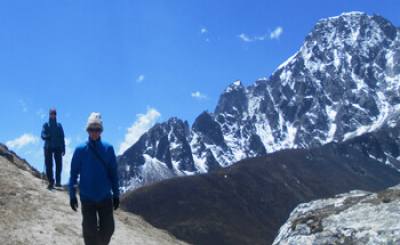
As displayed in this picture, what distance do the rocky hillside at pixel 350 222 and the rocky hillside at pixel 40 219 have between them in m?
9.30

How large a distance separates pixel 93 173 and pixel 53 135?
12908mm

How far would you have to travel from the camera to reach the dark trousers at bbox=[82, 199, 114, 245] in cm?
1406

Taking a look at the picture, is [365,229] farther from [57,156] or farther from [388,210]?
[57,156]

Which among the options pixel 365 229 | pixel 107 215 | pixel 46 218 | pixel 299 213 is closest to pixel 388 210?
pixel 365 229

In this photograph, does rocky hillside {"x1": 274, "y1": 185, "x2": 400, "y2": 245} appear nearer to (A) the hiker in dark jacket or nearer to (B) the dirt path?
(B) the dirt path

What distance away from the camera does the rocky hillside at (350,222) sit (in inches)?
480

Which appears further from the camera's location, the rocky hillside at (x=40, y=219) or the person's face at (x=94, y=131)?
the rocky hillside at (x=40, y=219)

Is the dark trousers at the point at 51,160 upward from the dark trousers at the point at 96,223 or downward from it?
upward

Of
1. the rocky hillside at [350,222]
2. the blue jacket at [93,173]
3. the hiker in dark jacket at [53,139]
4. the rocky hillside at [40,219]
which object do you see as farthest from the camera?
the hiker in dark jacket at [53,139]

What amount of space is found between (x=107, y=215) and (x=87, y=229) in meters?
0.53

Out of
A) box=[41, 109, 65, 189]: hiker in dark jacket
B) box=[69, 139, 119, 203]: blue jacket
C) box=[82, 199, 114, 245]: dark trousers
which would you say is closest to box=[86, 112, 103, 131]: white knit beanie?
box=[69, 139, 119, 203]: blue jacket

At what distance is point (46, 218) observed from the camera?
A: 22.4 metres

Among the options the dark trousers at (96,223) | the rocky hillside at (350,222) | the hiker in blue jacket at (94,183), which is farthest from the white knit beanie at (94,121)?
the rocky hillside at (350,222)

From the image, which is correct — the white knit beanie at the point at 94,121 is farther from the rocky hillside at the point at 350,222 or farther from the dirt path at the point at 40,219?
the dirt path at the point at 40,219
